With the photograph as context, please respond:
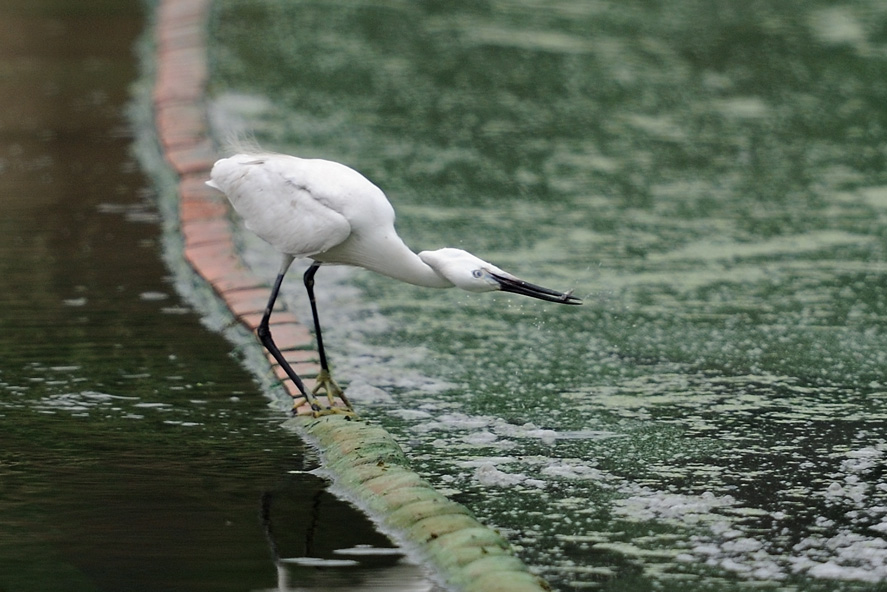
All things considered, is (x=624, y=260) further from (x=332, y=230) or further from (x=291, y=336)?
(x=332, y=230)

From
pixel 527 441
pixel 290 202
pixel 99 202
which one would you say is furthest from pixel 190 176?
pixel 527 441

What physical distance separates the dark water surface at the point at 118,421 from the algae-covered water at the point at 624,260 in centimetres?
50

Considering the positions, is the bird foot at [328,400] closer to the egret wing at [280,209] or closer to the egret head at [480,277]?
the egret wing at [280,209]

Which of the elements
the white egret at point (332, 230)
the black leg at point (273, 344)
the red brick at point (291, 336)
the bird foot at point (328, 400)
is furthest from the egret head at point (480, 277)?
the red brick at point (291, 336)

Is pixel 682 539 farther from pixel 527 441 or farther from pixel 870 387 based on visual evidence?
pixel 870 387

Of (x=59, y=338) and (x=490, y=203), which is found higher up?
(x=490, y=203)

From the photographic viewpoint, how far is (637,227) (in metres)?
7.30

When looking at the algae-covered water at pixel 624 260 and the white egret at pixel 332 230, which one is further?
the white egret at pixel 332 230

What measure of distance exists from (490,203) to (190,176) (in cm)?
164

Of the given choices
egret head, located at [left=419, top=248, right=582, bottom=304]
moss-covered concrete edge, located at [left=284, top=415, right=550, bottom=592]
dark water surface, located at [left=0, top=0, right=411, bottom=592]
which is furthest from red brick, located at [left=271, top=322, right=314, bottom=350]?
egret head, located at [left=419, top=248, right=582, bottom=304]

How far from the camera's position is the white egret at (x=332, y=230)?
176 inches

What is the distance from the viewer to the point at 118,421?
4.80 m

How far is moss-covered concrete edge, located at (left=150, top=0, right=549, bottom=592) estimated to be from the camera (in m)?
3.68

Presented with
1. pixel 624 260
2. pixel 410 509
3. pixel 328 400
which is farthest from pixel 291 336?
pixel 410 509
